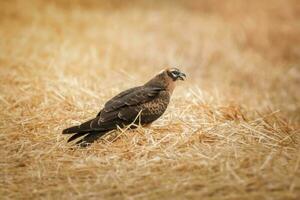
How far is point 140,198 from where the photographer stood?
494 cm

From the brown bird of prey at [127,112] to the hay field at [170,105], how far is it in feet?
0.33

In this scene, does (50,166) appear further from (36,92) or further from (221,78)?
(221,78)

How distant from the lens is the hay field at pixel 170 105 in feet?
17.0

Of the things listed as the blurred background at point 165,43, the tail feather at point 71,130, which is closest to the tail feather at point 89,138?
the tail feather at point 71,130

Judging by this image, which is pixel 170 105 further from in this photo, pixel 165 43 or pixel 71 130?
pixel 165 43

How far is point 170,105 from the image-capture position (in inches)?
300

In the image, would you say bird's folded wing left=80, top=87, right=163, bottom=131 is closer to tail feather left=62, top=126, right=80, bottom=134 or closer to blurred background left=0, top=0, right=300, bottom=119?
tail feather left=62, top=126, right=80, bottom=134

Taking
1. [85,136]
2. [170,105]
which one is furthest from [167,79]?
[85,136]

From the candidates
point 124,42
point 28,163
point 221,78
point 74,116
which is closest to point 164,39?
point 124,42

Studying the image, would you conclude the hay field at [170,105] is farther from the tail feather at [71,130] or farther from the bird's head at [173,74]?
the bird's head at [173,74]

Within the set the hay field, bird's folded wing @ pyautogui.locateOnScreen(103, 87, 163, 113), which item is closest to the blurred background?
the hay field

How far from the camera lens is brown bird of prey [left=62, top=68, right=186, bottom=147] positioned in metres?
6.09

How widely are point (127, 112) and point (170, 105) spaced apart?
4.67 ft

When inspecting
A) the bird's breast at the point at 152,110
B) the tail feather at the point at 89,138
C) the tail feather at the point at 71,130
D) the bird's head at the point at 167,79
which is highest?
the bird's head at the point at 167,79
